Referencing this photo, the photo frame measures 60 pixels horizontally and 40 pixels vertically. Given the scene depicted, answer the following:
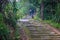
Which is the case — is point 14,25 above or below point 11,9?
below

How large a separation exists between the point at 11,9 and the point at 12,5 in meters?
0.43

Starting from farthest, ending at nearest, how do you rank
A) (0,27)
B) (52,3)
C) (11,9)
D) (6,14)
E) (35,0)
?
(35,0)
(52,3)
(11,9)
(6,14)
(0,27)

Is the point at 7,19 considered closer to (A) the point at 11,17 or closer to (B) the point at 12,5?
(A) the point at 11,17

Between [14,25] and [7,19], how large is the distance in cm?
73

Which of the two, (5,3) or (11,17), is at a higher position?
(5,3)

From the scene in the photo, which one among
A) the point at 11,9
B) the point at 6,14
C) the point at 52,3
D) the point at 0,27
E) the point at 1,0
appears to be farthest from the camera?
the point at 52,3

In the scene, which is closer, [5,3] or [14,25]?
[5,3]

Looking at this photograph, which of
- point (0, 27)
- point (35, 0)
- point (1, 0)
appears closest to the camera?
point (0, 27)

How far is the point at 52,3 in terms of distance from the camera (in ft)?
69.4

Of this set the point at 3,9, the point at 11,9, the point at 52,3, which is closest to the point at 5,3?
the point at 3,9

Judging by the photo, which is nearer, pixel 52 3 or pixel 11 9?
pixel 11 9

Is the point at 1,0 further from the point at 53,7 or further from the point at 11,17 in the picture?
the point at 53,7

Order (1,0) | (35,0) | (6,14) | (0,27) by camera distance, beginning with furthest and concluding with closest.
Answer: (35,0), (6,14), (1,0), (0,27)

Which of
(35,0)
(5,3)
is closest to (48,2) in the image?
(35,0)
